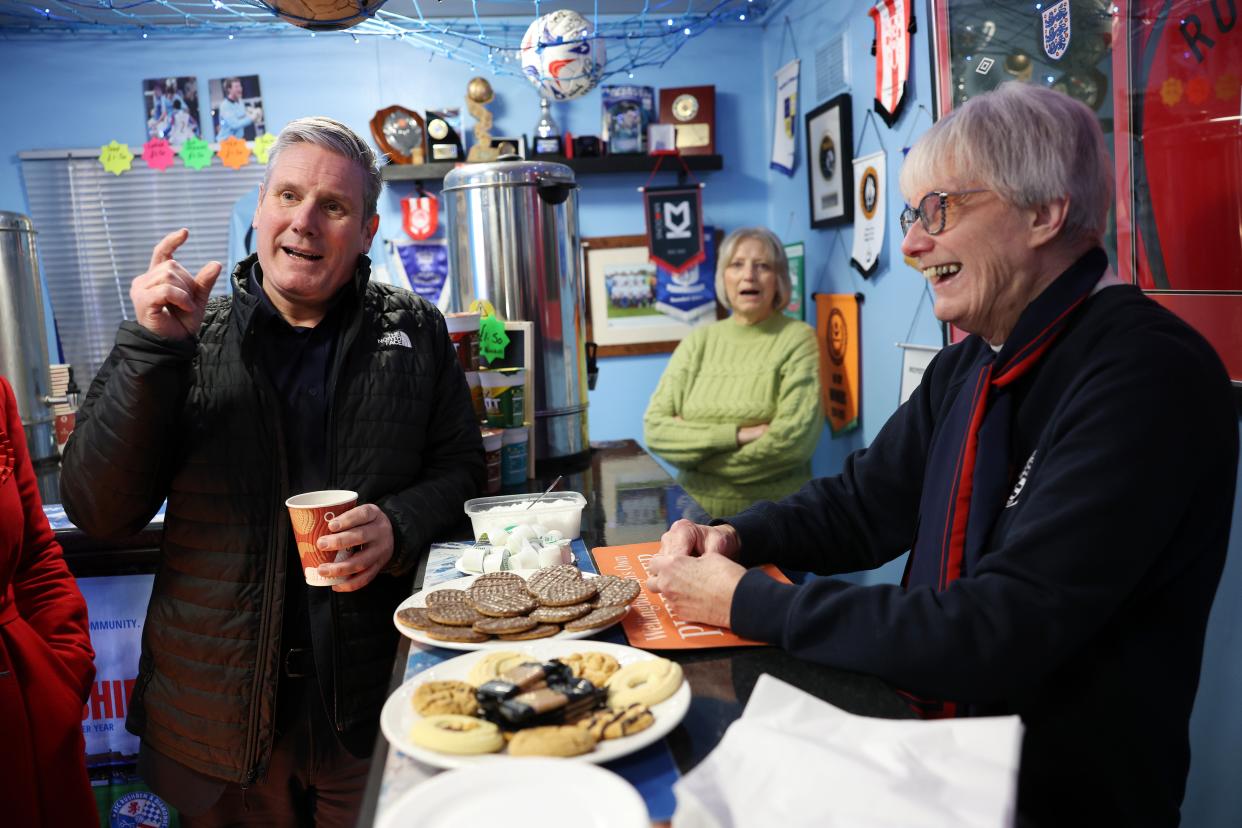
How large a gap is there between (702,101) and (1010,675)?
14.7 feet

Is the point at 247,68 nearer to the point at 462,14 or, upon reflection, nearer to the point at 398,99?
the point at 398,99

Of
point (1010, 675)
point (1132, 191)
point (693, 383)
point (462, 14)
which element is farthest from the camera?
point (462, 14)

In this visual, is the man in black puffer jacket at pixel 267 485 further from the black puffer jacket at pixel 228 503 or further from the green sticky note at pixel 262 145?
the green sticky note at pixel 262 145

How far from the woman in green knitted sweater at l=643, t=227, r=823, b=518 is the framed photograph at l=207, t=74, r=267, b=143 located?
2834 millimetres

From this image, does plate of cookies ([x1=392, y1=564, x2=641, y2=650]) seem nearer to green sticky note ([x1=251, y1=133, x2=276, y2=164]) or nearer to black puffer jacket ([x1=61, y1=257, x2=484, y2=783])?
black puffer jacket ([x1=61, y1=257, x2=484, y2=783])

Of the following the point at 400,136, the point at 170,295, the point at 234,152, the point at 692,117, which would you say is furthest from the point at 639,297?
the point at 170,295

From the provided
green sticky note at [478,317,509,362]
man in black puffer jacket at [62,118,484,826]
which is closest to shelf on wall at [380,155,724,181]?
green sticky note at [478,317,509,362]

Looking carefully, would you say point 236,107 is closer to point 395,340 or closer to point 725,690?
point 395,340

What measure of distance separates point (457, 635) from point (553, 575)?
23cm

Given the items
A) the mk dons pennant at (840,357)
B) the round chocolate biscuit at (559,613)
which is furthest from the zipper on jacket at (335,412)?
the mk dons pennant at (840,357)

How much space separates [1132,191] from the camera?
6.65ft

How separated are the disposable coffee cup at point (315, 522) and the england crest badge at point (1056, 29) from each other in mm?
2063

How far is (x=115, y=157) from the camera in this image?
4.92 m

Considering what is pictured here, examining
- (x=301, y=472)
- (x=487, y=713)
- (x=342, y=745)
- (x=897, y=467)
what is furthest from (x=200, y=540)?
(x=897, y=467)
